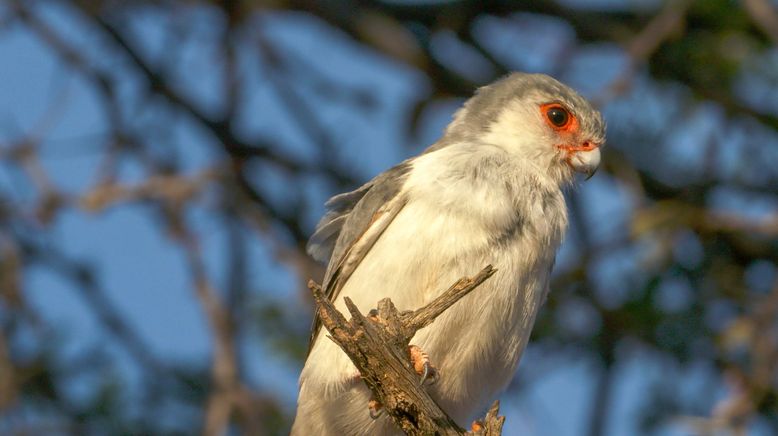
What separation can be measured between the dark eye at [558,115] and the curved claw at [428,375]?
4.56ft

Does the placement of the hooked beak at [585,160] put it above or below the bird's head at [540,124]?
below

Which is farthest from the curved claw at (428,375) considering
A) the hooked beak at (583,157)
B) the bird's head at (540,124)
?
the hooked beak at (583,157)

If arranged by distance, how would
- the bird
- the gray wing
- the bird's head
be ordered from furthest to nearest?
the bird's head
the gray wing
the bird

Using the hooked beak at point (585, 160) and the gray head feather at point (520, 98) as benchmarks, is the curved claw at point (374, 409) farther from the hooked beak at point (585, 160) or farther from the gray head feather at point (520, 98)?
the hooked beak at point (585, 160)

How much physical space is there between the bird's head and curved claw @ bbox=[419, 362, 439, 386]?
1.08m

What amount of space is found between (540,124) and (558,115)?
5.0 inches

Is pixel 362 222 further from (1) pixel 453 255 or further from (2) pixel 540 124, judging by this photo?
(2) pixel 540 124

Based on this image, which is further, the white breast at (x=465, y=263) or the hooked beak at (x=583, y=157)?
the hooked beak at (x=583, y=157)

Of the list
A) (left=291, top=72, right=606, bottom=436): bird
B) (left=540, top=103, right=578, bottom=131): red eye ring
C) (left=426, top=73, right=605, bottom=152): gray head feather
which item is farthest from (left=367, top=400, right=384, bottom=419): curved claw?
(left=540, top=103, right=578, bottom=131): red eye ring

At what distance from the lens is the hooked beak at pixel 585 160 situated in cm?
523

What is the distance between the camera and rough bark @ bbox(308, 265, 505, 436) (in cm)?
366

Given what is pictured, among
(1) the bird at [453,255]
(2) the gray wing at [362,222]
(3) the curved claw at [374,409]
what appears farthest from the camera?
(2) the gray wing at [362,222]

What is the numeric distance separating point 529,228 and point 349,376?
0.90 m

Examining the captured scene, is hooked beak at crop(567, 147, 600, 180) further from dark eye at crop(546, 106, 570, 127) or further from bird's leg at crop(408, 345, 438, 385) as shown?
bird's leg at crop(408, 345, 438, 385)
